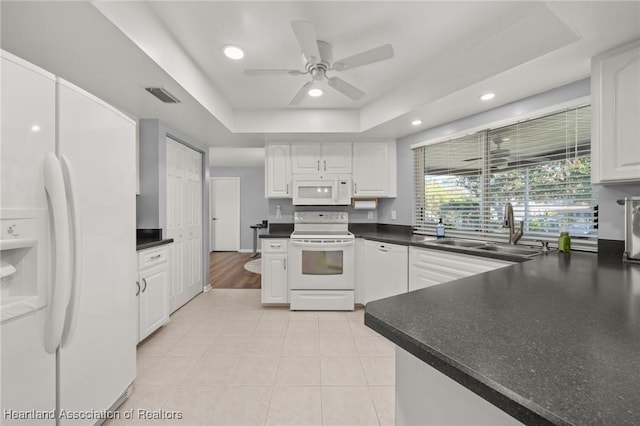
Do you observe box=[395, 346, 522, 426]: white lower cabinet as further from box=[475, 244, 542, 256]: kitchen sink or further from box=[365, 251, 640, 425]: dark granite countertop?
box=[475, 244, 542, 256]: kitchen sink

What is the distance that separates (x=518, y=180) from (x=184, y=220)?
11.8 feet

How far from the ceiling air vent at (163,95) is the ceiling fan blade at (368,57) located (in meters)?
1.40

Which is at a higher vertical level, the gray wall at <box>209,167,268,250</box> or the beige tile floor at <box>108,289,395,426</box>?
the gray wall at <box>209,167,268,250</box>

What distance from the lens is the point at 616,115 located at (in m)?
1.47

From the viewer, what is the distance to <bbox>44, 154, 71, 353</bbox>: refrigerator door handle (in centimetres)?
100

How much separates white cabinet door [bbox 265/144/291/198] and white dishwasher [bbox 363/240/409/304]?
52.8 inches

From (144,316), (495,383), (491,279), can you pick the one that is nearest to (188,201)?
(144,316)

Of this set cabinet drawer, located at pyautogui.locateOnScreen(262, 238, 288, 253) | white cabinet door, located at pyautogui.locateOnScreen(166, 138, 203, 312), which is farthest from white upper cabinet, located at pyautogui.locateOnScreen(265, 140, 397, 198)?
white cabinet door, located at pyautogui.locateOnScreen(166, 138, 203, 312)

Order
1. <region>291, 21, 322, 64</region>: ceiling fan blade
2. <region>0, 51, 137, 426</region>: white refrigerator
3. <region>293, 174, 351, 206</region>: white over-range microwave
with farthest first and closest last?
<region>293, 174, 351, 206</region>: white over-range microwave → <region>291, 21, 322, 64</region>: ceiling fan blade → <region>0, 51, 137, 426</region>: white refrigerator

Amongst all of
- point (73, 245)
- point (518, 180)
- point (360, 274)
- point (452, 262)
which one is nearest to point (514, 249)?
point (452, 262)

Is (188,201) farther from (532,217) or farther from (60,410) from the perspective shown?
(532,217)

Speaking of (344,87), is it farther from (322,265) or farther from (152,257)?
(152,257)

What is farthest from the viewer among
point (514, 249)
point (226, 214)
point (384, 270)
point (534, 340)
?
point (226, 214)

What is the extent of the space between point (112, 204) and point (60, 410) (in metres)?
0.94
